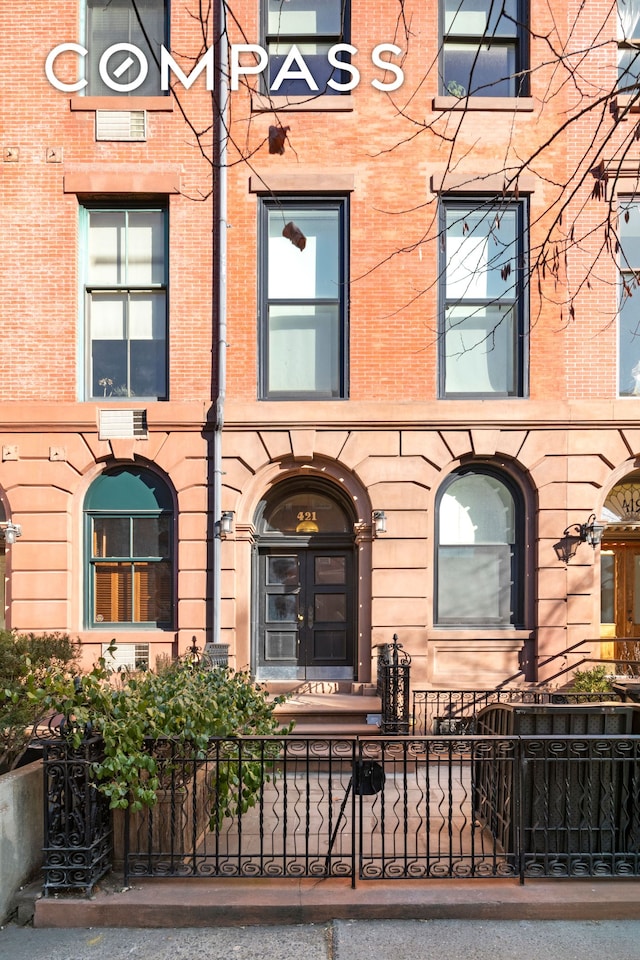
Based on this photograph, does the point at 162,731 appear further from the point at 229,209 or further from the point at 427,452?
the point at 229,209

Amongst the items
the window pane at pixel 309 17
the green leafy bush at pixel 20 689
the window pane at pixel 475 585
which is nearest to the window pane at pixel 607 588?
the window pane at pixel 475 585

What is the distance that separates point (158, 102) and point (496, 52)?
5.60 metres

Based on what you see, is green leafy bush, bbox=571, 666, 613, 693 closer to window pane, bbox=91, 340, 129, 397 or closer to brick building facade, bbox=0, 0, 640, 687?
brick building facade, bbox=0, 0, 640, 687

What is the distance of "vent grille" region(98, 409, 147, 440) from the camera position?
10602 millimetres

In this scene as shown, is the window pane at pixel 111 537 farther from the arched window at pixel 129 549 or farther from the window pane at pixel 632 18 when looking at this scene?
the window pane at pixel 632 18

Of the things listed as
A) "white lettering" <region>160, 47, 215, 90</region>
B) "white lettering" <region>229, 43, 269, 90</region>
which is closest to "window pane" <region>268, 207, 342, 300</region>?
"white lettering" <region>229, 43, 269, 90</region>

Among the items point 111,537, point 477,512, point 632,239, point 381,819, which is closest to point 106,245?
point 111,537

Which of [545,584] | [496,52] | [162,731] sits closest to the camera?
[162,731]

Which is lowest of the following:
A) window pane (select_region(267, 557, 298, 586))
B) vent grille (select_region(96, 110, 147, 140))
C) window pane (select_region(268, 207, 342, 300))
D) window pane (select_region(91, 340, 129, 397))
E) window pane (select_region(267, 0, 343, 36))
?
window pane (select_region(267, 557, 298, 586))

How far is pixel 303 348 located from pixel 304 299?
79 cm

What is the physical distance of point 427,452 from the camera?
34.7 feet

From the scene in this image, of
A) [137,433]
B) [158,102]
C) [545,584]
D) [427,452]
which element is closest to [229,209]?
[158,102]

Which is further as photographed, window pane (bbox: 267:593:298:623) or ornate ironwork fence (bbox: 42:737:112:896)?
window pane (bbox: 267:593:298:623)

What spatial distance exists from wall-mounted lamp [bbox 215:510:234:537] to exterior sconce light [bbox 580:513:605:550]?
5422 mm
